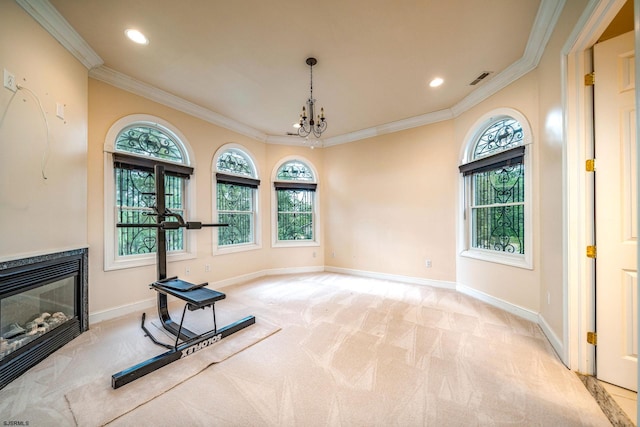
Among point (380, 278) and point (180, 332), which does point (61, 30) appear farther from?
point (380, 278)

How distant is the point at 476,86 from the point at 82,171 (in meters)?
4.98

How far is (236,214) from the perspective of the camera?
4.62m

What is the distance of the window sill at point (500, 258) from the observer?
282 cm

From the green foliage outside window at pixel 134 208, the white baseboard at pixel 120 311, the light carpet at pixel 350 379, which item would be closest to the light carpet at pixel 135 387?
the light carpet at pixel 350 379

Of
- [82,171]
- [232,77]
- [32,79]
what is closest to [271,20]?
[232,77]

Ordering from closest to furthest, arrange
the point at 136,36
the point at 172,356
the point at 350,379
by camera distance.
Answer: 1. the point at 350,379
2. the point at 172,356
3. the point at 136,36

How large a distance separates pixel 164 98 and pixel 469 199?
190 inches

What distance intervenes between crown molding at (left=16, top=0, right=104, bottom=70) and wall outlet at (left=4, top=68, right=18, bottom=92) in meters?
0.59

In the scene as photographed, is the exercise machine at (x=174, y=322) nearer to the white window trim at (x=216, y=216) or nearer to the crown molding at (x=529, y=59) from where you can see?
the white window trim at (x=216, y=216)

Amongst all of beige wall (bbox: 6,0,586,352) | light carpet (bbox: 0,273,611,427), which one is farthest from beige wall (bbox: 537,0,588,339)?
light carpet (bbox: 0,273,611,427)

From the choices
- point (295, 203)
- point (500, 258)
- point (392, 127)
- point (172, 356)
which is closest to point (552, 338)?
point (500, 258)

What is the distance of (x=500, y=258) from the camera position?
10.6 feet

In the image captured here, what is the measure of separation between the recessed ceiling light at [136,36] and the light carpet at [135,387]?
303 cm

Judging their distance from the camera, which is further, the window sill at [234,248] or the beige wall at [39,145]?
the window sill at [234,248]
